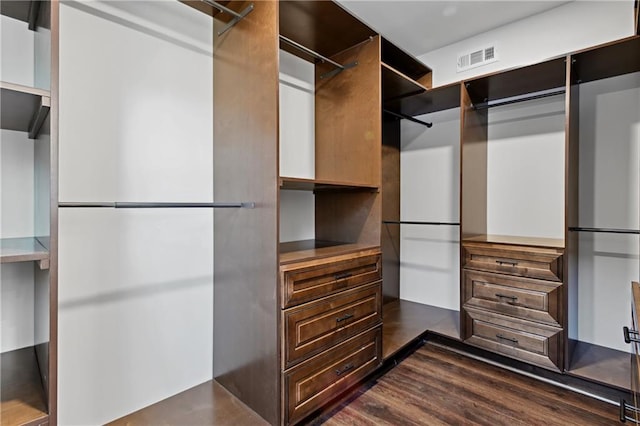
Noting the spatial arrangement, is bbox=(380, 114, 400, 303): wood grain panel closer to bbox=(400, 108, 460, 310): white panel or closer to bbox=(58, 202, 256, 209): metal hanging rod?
bbox=(400, 108, 460, 310): white panel

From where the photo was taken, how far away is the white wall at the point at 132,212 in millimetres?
1557

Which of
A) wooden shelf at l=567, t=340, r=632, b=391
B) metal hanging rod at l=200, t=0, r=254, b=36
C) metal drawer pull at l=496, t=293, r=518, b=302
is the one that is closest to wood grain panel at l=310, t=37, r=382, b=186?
metal hanging rod at l=200, t=0, r=254, b=36

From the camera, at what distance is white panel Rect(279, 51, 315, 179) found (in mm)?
2471

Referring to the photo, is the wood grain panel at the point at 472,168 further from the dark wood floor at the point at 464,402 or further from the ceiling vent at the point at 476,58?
the dark wood floor at the point at 464,402

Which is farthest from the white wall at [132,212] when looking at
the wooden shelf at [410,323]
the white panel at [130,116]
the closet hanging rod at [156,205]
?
the wooden shelf at [410,323]

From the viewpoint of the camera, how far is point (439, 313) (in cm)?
312

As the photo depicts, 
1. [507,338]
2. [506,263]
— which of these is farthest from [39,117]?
[507,338]

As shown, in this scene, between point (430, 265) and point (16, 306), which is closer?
point (16, 306)

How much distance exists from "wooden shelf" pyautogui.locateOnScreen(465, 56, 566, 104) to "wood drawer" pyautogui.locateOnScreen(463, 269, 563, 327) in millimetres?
1467

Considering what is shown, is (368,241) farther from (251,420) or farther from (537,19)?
(537,19)

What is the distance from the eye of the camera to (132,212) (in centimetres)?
175

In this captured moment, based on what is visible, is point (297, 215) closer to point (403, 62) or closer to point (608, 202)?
point (403, 62)

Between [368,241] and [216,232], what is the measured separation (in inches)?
39.8

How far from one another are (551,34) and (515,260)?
186 centimetres
